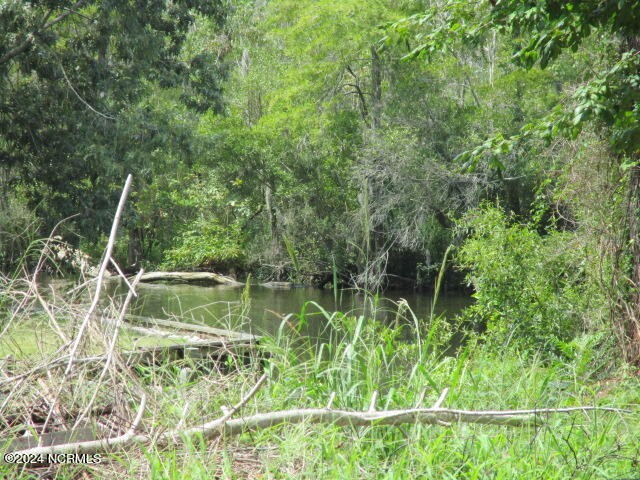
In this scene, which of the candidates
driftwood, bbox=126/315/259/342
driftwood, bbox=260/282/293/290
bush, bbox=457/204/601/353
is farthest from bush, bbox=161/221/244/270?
bush, bbox=457/204/601/353

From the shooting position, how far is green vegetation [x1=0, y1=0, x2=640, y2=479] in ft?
10.7

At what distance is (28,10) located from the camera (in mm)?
15109

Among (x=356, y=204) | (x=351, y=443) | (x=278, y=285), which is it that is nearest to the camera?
(x=351, y=443)

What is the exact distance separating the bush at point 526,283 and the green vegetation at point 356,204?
31 millimetres

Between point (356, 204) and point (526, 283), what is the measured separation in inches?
551

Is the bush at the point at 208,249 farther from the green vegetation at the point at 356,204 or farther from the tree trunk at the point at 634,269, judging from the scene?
the tree trunk at the point at 634,269

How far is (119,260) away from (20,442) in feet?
93.7

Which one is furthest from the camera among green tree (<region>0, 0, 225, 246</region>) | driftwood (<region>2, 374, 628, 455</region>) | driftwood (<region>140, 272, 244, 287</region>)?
driftwood (<region>140, 272, 244, 287</region>)

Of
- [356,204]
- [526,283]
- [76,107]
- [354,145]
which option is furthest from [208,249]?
[526,283]

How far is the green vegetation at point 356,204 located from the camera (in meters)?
3.27

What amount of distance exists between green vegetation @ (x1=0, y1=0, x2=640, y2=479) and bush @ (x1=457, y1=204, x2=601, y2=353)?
31 mm

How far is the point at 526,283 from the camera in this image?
9211 millimetres

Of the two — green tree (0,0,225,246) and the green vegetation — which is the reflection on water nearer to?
the green vegetation

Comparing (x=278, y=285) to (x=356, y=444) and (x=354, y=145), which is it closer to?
(x=354, y=145)
